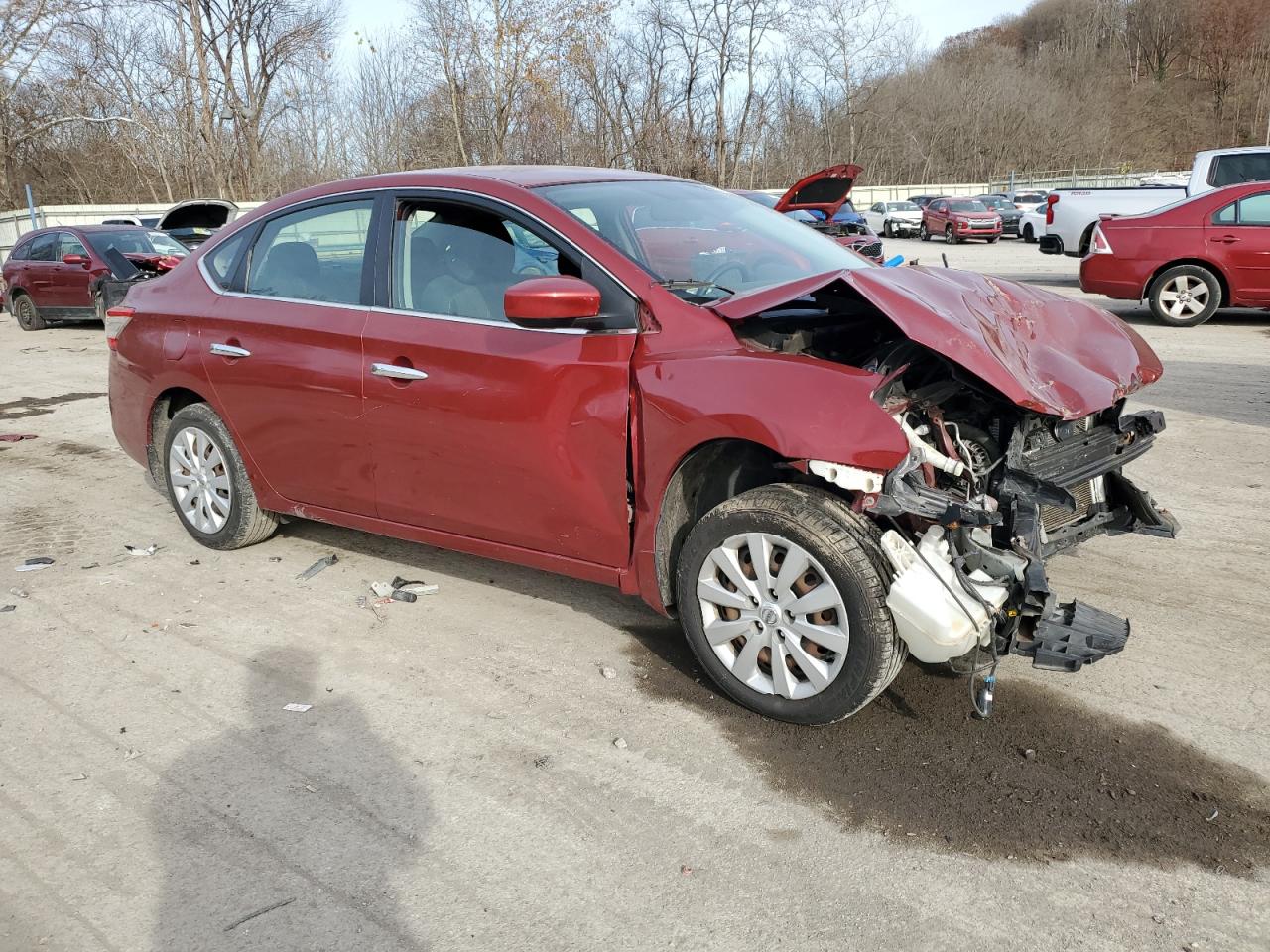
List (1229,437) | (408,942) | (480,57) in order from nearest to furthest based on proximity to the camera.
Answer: (408,942) → (1229,437) → (480,57)

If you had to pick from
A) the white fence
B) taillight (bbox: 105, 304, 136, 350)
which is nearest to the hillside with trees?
the white fence

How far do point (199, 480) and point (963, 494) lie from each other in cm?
385

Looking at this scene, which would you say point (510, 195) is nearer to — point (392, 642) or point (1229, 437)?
point (392, 642)

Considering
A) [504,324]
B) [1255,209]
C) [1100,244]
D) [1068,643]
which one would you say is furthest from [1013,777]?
[1255,209]

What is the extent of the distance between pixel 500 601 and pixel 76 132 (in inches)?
1621

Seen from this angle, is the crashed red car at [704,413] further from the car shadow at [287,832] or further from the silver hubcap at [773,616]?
the car shadow at [287,832]

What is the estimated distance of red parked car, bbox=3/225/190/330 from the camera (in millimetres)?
15703

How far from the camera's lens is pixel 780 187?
1875 inches

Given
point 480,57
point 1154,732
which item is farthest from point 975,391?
point 480,57

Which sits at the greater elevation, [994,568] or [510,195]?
[510,195]

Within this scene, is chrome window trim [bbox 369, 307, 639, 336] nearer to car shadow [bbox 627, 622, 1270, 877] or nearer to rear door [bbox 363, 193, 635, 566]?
rear door [bbox 363, 193, 635, 566]

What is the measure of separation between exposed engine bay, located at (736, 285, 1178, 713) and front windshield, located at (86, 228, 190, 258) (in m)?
14.5

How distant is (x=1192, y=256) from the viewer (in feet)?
39.0

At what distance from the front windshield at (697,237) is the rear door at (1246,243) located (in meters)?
9.01
